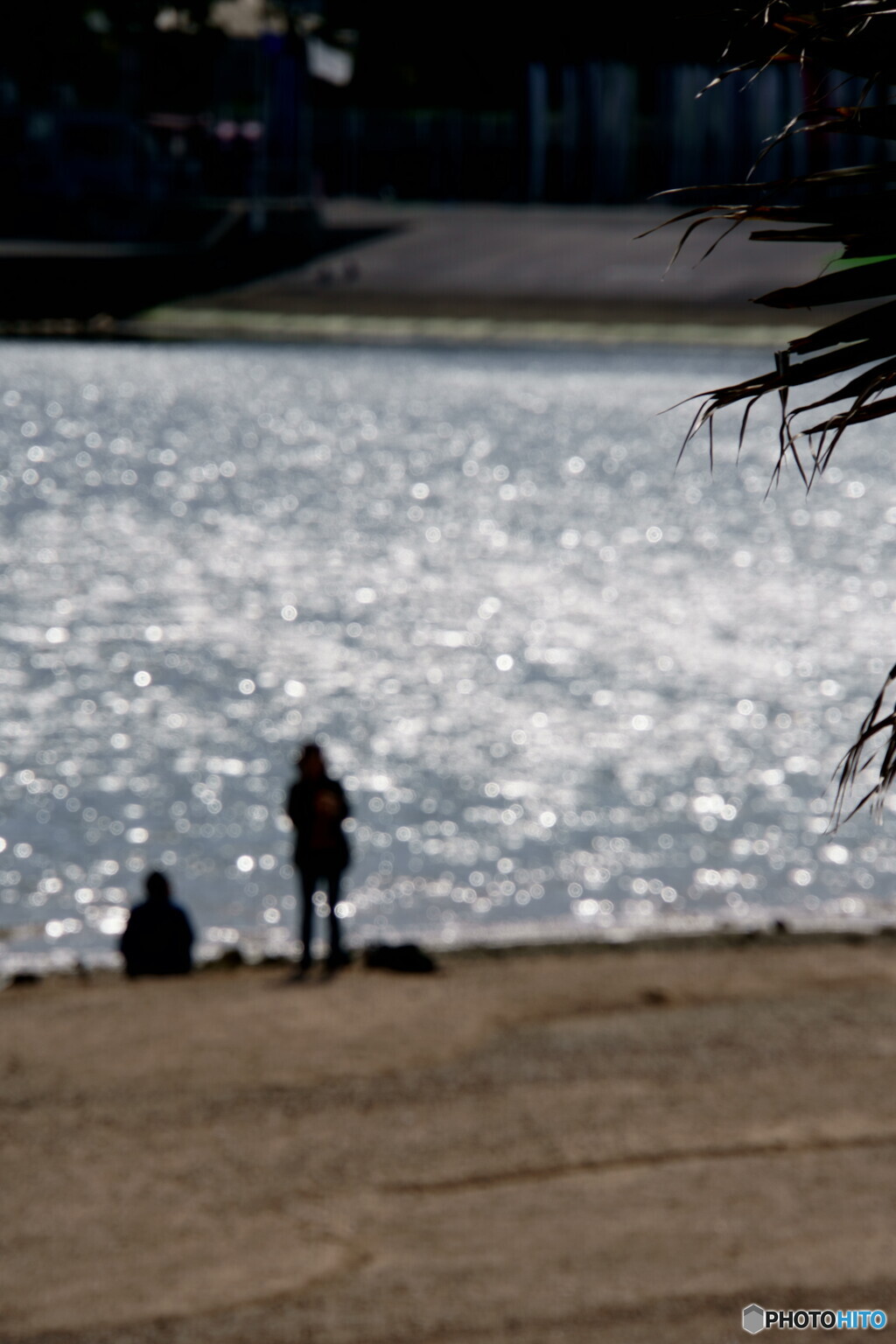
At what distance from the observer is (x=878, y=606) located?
54406mm

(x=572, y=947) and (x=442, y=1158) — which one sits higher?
(x=442, y=1158)

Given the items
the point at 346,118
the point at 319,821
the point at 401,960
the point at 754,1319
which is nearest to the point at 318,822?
the point at 319,821

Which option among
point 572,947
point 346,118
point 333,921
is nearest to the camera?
point 333,921

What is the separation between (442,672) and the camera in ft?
141

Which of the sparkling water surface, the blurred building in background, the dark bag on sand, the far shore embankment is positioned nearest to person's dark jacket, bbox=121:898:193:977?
the dark bag on sand

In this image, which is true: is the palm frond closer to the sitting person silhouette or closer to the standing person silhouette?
the standing person silhouette

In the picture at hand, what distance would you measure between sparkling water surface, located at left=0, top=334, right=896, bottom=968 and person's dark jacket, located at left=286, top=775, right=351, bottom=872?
581 cm

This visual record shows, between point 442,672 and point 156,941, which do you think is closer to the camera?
point 156,941

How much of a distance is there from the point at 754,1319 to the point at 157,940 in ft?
27.4

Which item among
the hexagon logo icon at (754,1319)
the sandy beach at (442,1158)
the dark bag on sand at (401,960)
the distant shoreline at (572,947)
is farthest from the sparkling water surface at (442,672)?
the hexagon logo icon at (754,1319)

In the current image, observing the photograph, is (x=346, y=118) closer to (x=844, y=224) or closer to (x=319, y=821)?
(x=319, y=821)

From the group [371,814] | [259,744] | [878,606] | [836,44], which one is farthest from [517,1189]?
[878,606]

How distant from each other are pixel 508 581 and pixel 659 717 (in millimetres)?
19707

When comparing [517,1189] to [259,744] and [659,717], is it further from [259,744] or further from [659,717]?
[659,717]
